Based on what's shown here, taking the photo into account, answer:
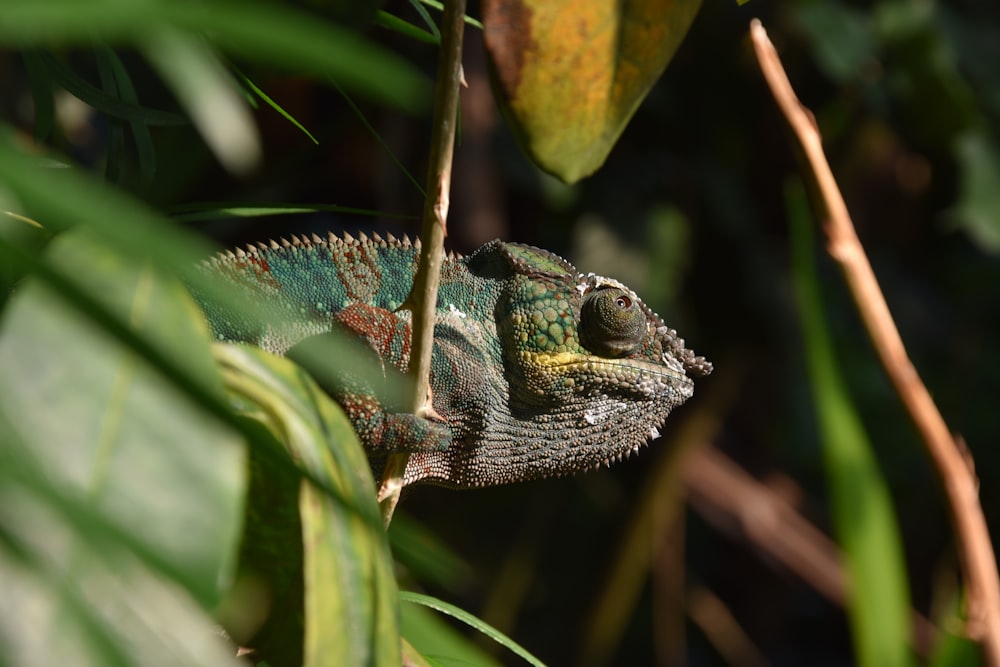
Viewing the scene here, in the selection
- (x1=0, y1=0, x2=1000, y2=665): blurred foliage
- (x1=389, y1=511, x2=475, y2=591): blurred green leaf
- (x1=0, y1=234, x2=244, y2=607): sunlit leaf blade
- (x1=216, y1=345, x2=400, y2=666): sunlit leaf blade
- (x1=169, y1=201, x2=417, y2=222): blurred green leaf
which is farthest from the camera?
(x1=0, y1=0, x2=1000, y2=665): blurred foliage

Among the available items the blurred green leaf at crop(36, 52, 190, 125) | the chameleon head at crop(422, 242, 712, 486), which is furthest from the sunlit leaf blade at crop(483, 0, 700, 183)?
the chameleon head at crop(422, 242, 712, 486)

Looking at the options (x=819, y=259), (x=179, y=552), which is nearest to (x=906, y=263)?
(x=819, y=259)

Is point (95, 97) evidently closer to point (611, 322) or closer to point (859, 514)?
point (611, 322)

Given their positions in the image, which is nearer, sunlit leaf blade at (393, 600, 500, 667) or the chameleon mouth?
sunlit leaf blade at (393, 600, 500, 667)

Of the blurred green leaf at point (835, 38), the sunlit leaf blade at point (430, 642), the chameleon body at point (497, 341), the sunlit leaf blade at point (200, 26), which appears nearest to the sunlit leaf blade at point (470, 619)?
the sunlit leaf blade at point (430, 642)

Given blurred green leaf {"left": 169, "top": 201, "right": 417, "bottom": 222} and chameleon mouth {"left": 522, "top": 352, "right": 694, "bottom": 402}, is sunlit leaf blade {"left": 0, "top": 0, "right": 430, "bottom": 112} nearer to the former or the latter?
blurred green leaf {"left": 169, "top": 201, "right": 417, "bottom": 222}

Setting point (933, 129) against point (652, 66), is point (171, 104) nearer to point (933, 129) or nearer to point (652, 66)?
point (652, 66)
